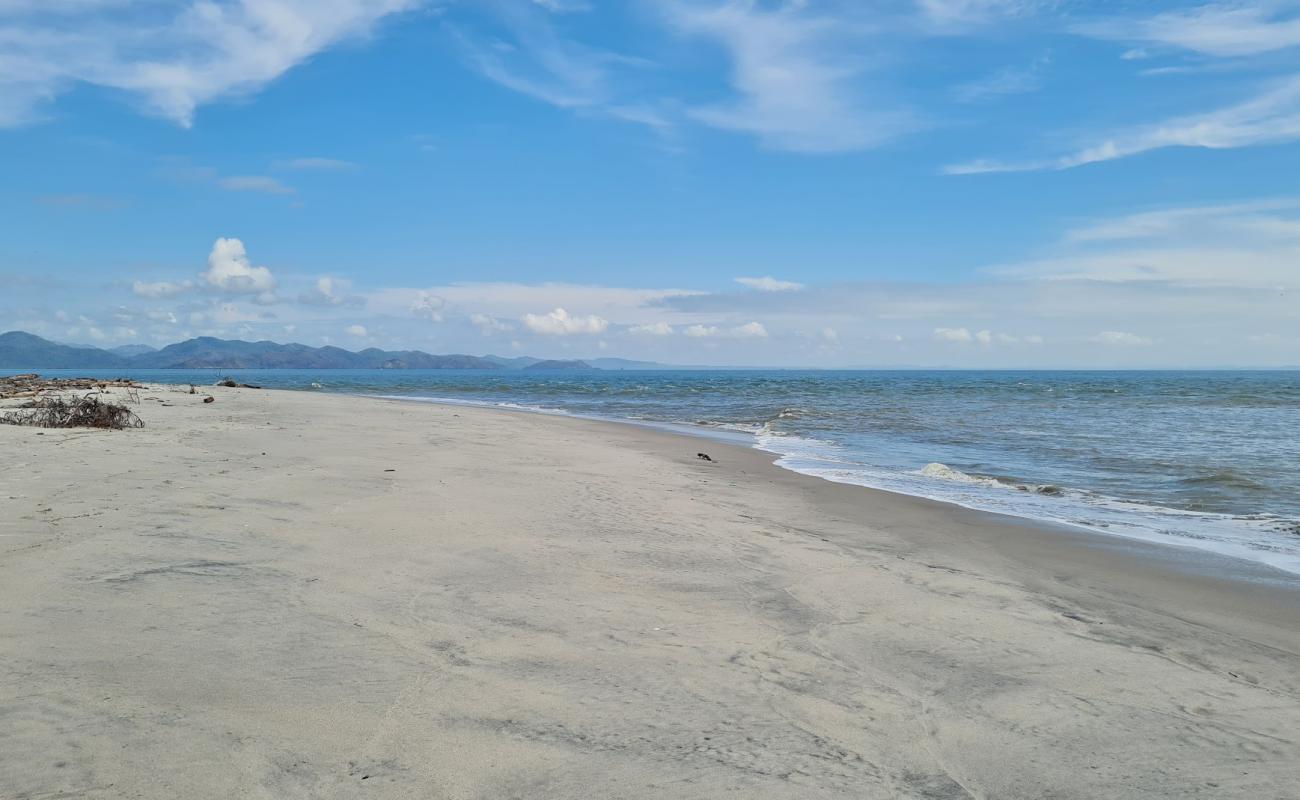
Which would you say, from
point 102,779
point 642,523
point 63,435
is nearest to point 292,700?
point 102,779

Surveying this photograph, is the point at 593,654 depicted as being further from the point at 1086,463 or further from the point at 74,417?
the point at 1086,463

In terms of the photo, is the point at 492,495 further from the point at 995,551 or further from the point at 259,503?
the point at 995,551

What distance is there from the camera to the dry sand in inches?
114

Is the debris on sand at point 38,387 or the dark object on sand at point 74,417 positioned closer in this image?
the dark object on sand at point 74,417

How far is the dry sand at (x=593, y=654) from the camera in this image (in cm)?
289

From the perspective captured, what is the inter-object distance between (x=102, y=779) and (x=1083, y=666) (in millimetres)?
4729

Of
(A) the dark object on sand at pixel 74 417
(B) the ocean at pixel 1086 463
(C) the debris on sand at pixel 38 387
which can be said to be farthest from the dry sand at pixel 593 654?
(C) the debris on sand at pixel 38 387

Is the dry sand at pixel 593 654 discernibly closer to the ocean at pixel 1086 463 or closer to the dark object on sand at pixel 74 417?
the ocean at pixel 1086 463

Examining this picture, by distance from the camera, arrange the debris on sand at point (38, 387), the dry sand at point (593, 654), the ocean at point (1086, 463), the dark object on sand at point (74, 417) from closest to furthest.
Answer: the dry sand at point (593, 654), the ocean at point (1086, 463), the dark object on sand at point (74, 417), the debris on sand at point (38, 387)

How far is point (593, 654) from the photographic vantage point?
405 centimetres

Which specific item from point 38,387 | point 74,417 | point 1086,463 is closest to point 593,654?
point 74,417

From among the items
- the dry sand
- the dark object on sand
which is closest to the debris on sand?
the dark object on sand

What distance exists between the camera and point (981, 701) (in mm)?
3809

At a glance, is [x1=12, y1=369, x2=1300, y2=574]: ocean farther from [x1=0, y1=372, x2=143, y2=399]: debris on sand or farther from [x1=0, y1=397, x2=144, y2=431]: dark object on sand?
[x1=0, y1=372, x2=143, y2=399]: debris on sand
